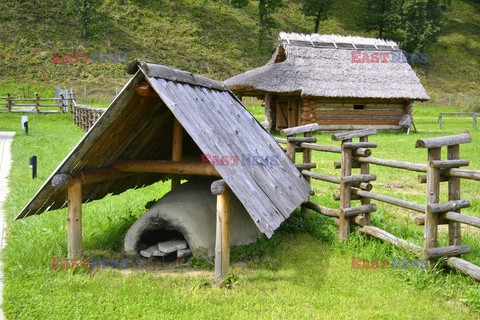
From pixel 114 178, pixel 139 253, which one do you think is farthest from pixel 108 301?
pixel 114 178

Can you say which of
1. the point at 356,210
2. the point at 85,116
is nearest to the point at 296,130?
the point at 356,210

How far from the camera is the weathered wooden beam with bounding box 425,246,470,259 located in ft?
15.9

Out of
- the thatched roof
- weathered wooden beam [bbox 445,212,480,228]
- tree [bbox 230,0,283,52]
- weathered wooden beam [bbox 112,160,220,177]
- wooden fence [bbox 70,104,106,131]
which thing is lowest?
weathered wooden beam [bbox 445,212,480,228]

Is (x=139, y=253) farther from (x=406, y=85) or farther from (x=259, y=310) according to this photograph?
(x=406, y=85)

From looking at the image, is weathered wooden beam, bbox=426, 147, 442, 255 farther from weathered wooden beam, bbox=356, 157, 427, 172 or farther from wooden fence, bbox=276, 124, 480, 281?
weathered wooden beam, bbox=356, 157, 427, 172

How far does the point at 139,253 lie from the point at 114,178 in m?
1.07

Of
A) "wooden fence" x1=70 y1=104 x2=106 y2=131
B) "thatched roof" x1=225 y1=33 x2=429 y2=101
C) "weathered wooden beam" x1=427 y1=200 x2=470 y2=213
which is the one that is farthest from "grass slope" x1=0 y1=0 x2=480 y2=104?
"weathered wooden beam" x1=427 y1=200 x2=470 y2=213

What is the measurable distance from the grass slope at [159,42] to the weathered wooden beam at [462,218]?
96.1ft

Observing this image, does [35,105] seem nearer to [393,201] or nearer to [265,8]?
[393,201]

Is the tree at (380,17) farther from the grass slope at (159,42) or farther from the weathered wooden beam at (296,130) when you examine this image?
the weathered wooden beam at (296,130)

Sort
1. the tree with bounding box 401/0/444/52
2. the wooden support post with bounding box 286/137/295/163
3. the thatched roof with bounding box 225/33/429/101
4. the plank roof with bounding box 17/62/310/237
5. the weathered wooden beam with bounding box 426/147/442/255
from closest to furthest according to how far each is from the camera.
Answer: the plank roof with bounding box 17/62/310/237 < the weathered wooden beam with bounding box 426/147/442/255 < the wooden support post with bounding box 286/137/295/163 < the thatched roof with bounding box 225/33/429/101 < the tree with bounding box 401/0/444/52

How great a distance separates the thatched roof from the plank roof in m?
14.9

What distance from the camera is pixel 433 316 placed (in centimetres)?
413

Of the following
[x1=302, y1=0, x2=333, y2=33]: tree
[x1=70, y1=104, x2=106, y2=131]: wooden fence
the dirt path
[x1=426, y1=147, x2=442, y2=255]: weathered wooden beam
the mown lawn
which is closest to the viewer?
the mown lawn
